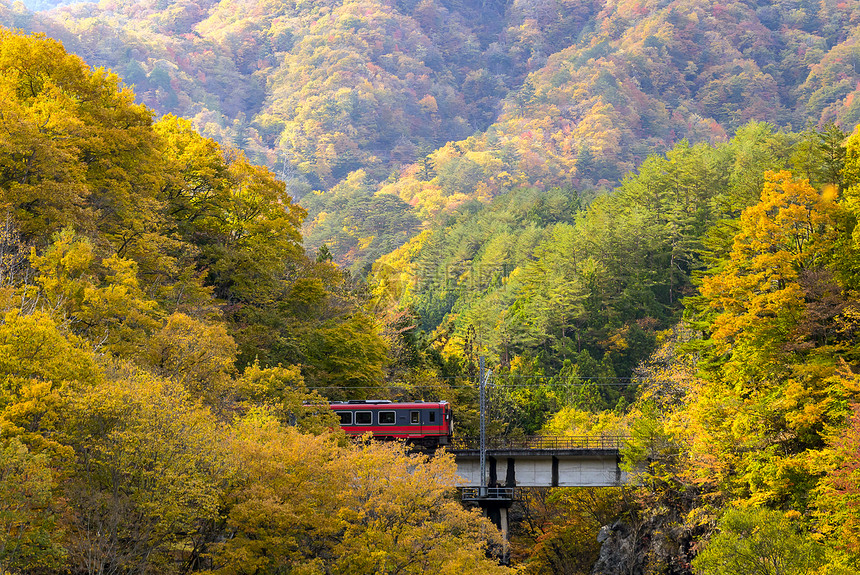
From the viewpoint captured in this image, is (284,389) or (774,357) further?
(284,389)

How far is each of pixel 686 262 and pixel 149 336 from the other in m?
58.4

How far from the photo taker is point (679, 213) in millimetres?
79188

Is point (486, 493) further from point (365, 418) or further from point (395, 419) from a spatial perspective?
point (365, 418)

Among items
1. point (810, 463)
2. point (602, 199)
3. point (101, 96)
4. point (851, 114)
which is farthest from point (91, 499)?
point (851, 114)

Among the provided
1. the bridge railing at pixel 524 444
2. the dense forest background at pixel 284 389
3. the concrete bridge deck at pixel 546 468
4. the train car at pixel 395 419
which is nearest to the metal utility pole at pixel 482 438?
the concrete bridge deck at pixel 546 468

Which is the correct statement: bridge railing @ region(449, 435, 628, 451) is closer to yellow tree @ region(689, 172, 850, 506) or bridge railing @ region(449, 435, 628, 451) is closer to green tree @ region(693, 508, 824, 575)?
yellow tree @ region(689, 172, 850, 506)

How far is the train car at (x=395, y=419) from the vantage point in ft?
144

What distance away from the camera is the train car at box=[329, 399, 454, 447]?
144 feet

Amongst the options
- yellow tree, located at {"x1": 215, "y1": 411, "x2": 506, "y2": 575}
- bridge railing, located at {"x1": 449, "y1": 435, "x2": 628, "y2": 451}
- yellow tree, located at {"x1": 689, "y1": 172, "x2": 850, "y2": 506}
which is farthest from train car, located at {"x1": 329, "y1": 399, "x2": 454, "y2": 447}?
yellow tree, located at {"x1": 215, "y1": 411, "x2": 506, "y2": 575}

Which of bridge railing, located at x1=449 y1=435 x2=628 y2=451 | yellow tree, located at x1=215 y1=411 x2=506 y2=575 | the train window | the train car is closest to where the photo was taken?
Result: yellow tree, located at x1=215 y1=411 x2=506 y2=575

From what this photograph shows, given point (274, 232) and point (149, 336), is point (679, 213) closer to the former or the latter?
point (274, 232)

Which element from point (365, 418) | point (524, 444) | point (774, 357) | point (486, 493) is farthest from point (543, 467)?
point (774, 357)

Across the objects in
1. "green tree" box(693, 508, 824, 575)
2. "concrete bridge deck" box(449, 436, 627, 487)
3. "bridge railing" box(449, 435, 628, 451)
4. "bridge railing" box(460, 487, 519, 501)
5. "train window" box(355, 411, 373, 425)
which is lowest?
"green tree" box(693, 508, 824, 575)

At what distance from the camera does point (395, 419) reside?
44.4 meters
